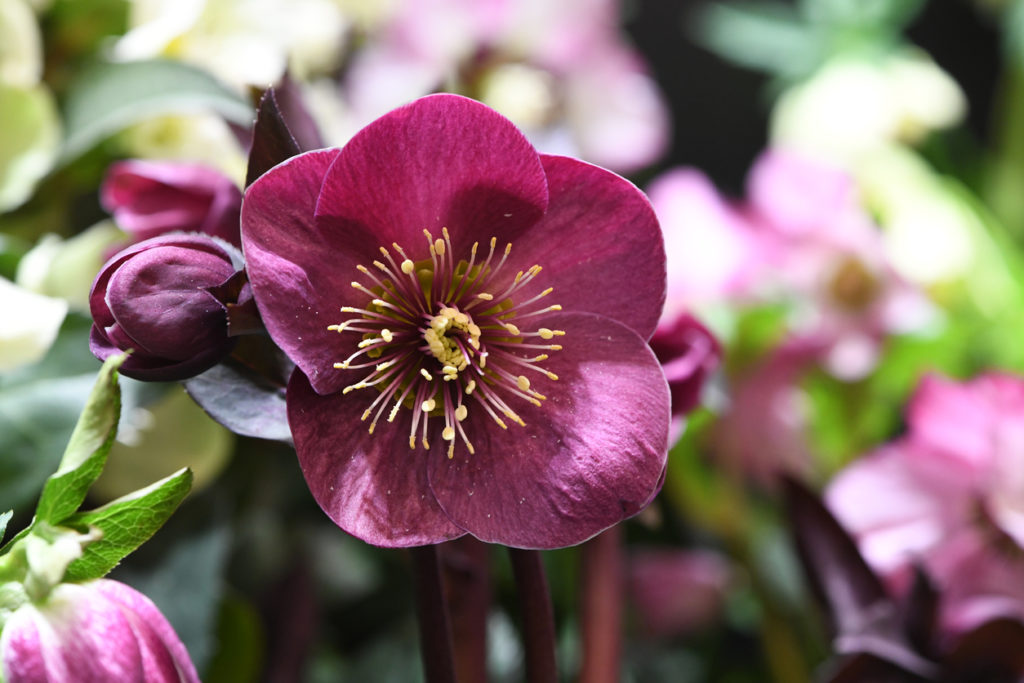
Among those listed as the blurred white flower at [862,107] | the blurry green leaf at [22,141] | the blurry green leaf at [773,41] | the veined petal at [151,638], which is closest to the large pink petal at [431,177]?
the veined petal at [151,638]

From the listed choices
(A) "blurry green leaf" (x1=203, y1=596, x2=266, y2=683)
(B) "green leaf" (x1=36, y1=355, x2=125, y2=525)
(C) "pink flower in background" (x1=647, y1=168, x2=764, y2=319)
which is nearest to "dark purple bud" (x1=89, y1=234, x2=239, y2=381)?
(B) "green leaf" (x1=36, y1=355, x2=125, y2=525)

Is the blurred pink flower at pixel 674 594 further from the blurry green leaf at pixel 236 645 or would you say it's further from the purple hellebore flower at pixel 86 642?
the purple hellebore flower at pixel 86 642

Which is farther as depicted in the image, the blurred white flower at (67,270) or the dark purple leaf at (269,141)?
the blurred white flower at (67,270)

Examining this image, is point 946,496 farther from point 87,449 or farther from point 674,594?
point 87,449

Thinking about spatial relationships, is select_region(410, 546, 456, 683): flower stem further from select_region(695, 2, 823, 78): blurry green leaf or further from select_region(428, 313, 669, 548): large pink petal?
select_region(695, 2, 823, 78): blurry green leaf

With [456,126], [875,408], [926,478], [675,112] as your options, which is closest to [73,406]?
[456,126]

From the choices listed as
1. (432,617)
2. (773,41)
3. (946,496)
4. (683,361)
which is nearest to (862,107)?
(773,41)
